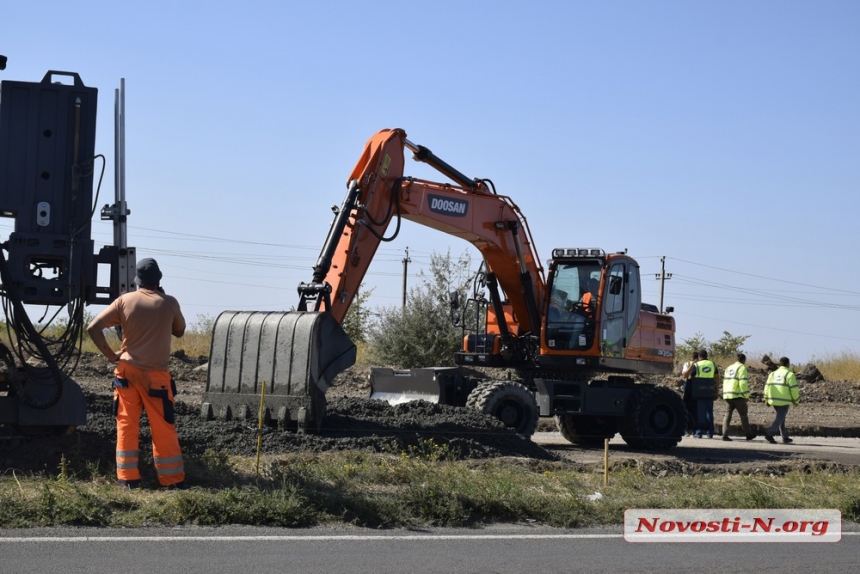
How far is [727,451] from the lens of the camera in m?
19.1

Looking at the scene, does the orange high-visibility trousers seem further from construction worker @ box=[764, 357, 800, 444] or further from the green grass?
construction worker @ box=[764, 357, 800, 444]

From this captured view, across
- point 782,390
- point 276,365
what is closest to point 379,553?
point 276,365

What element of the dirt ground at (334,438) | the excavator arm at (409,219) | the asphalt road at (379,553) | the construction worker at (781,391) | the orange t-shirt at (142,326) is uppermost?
the excavator arm at (409,219)

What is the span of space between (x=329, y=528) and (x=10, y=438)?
3.71 m

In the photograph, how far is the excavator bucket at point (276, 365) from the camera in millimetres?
13477

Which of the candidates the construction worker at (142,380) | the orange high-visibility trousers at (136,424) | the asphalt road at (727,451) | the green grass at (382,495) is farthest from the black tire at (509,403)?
the orange high-visibility trousers at (136,424)

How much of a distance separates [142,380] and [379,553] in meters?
2.89

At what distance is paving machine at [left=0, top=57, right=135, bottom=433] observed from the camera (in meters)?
10.1

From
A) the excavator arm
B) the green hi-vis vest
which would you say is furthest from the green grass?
the green hi-vis vest

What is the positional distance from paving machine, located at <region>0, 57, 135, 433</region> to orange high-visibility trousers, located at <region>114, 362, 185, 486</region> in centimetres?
133

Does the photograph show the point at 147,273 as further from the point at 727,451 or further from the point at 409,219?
the point at 727,451

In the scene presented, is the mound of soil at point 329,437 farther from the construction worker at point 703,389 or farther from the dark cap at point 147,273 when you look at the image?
the construction worker at point 703,389

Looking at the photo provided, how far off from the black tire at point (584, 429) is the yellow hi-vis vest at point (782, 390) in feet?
12.5

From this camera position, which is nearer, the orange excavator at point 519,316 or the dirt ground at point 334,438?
the dirt ground at point 334,438
